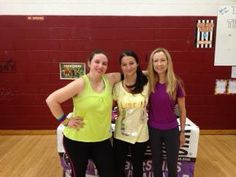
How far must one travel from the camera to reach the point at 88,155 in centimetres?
212

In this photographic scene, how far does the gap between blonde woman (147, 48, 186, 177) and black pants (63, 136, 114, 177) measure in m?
0.41

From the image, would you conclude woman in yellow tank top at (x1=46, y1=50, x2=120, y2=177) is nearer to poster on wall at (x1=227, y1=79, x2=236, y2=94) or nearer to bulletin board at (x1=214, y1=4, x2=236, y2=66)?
bulletin board at (x1=214, y1=4, x2=236, y2=66)

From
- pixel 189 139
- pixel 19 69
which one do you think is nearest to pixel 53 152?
pixel 19 69

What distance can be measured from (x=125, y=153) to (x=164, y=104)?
53 centimetres

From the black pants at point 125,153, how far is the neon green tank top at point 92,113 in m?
0.21

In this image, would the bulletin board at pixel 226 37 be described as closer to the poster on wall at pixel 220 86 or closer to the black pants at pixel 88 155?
the poster on wall at pixel 220 86

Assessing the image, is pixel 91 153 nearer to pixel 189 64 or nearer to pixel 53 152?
pixel 53 152

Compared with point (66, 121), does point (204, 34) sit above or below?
above

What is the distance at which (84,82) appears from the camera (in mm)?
2064

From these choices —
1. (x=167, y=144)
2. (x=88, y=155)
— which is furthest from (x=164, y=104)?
(x=88, y=155)

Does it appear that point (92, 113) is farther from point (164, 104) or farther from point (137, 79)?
point (164, 104)

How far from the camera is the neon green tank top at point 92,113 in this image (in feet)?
6.64

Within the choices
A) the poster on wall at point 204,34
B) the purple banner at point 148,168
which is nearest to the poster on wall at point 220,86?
the poster on wall at point 204,34

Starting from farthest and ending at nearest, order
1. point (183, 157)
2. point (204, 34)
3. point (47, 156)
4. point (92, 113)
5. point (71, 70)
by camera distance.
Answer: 1. point (71, 70)
2. point (204, 34)
3. point (47, 156)
4. point (183, 157)
5. point (92, 113)
